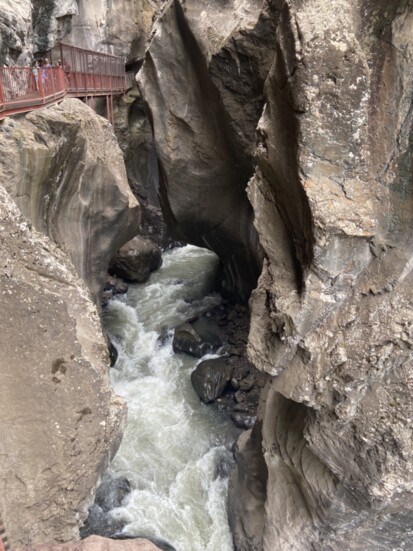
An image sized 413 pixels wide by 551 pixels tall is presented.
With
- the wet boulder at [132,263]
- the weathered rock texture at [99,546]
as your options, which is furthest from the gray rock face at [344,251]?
the wet boulder at [132,263]

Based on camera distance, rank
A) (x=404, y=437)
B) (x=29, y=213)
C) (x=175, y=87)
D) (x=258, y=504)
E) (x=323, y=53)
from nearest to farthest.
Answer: (x=323, y=53)
(x=404, y=437)
(x=29, y=213)
(x=258, y=504)
(x=175, y=87)

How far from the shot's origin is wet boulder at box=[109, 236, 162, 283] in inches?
640

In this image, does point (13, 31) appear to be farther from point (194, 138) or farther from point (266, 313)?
point (266, 313)

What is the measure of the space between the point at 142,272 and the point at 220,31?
31.3 feet

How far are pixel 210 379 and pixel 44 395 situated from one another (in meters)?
6.88

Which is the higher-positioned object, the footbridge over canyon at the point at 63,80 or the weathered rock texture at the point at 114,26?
the weathered rock texture at the point at 114,26

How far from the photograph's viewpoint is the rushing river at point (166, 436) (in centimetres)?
780

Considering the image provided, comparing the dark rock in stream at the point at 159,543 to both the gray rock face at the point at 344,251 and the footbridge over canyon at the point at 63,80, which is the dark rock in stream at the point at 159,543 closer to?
the gray rock face at the point at 344,251

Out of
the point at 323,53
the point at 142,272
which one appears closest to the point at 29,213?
the point at 323,53

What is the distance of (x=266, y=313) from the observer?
5664mm

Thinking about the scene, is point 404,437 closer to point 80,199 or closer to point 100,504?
point 100,504

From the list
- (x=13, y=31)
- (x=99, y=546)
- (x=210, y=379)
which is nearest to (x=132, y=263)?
(x=210, y=379)

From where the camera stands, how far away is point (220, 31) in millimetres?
9211

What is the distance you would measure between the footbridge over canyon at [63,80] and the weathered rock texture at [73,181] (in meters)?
0.34
